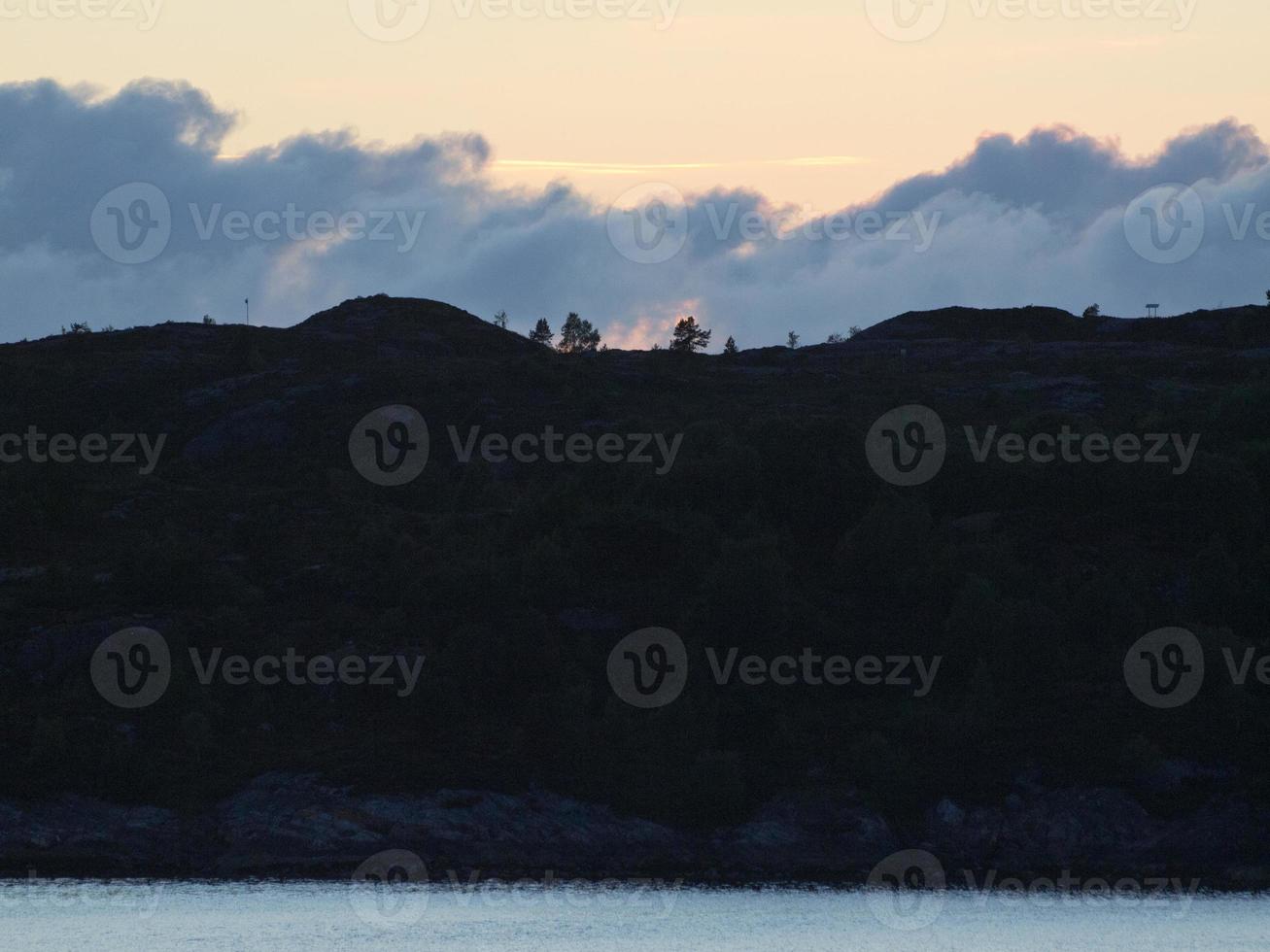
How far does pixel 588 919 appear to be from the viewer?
55688 millimetres

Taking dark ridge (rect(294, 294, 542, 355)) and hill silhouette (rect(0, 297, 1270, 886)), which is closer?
hill silhouette (rect(0, 297, 1270, 886))

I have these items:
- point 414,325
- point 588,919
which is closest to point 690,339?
point 414,325

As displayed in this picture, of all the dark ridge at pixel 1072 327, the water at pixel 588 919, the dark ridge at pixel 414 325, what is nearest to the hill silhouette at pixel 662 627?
the water at pixel 588 919

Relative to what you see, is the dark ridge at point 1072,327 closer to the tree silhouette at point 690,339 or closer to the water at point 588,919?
the tree silhouette at point 690,339

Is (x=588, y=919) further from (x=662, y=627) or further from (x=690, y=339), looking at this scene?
(x=690, y=339)

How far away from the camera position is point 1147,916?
57500 mm

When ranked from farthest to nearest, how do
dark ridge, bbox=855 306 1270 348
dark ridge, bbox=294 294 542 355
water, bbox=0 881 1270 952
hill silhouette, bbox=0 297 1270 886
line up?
dark ridge, bbox=294 294 542 355 → dark ridge, bbox=855 306 1270 348 → hill silhouette, bbox=0 297 1270 886 → water, bbox=0 881 1270 952

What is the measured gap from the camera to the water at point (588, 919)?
5128 cm

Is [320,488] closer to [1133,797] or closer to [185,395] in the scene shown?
[185,395]

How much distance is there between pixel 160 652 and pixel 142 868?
556 inches

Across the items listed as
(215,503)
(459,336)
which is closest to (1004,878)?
(215,503)

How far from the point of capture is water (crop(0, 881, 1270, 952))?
51281mm

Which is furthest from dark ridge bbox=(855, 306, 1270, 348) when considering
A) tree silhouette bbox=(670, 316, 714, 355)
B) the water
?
the water

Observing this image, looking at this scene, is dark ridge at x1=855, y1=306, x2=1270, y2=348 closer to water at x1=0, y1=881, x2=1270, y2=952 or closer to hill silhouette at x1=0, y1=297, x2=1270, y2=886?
hill silhouette at x1=0, y1=297, x2=1270, y2=886
